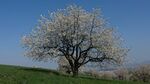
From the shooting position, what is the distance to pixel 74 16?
5881 cm

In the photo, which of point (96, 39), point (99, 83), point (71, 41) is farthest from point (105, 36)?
point (99, 83)

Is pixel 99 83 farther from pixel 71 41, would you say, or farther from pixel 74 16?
pixel 74 16

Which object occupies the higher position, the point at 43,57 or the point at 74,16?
the point at 74,16

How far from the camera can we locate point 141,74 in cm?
14175

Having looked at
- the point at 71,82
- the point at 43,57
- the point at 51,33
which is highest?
the point at 51,33

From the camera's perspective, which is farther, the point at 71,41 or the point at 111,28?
the point at 111,28

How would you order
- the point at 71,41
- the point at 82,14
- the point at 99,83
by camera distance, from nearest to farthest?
the point at 99,83 → the point at 71,41 → the point at 82,14

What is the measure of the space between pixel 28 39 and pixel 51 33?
18.3 ft

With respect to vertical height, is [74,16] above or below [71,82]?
above

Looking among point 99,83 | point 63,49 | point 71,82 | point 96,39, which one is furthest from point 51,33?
point 71,82

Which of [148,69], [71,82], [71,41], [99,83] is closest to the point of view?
[71,82]

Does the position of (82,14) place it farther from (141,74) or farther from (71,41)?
(141,74)

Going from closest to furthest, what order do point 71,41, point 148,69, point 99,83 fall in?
1. point 99,83
2. point 71,41
3. point 148,69

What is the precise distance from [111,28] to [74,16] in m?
6.67
